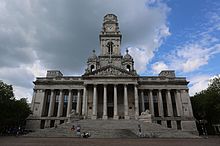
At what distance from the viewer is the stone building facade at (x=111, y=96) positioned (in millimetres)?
53781

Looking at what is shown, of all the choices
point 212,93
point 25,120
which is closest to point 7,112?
point 25,120

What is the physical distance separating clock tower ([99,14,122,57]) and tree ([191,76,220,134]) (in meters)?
31.2

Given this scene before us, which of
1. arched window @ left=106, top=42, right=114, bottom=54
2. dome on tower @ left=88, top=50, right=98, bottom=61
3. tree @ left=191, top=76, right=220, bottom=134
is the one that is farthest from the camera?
arched window @ left=106, top=42, right=114, bottom=54

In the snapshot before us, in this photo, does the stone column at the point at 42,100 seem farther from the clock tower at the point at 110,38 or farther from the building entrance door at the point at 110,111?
the clock tower at the point at 110,38

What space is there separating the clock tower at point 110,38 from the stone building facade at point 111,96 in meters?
6.19

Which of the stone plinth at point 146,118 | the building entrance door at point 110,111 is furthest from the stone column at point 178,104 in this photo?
the building entrance door at point 110,111

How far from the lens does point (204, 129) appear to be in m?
60.3

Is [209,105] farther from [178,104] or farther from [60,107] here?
[60,107]

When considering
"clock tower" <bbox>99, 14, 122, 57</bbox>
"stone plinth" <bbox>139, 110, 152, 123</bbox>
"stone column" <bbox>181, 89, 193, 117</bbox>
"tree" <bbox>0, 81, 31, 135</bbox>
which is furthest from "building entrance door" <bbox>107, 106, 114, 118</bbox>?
"tree" <bbox>0, 81, 31, 135</bbox>

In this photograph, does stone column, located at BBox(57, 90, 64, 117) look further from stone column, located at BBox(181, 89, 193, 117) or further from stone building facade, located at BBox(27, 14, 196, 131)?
stone column, located at BBox(181, 89, 193, 117)

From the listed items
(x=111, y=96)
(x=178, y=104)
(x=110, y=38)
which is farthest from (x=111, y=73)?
(x=178, y=104)

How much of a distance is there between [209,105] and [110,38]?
1585 inches

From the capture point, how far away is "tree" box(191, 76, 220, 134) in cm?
4559

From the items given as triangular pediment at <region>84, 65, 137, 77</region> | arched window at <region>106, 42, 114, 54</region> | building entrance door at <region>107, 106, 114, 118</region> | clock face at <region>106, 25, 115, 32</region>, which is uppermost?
clock face at <region>106, 25, 115, 32</region>
